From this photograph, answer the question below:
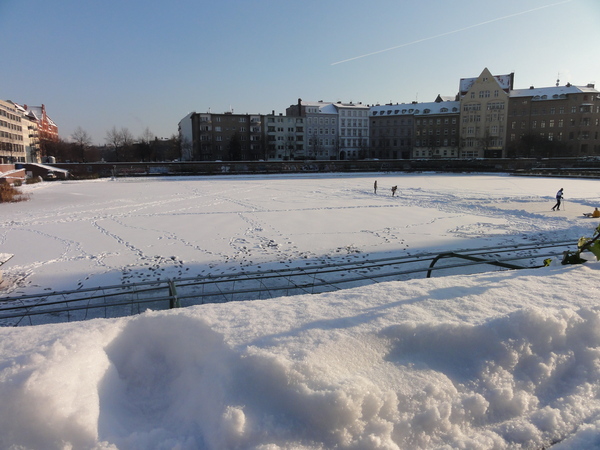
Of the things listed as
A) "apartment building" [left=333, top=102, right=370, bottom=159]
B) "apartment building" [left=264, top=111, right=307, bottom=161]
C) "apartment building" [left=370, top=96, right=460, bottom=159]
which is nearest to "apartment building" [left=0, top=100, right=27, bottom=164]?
"apartment building" [left=264, top=111, right=307, bottom=161]

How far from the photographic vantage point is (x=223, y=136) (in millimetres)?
98125

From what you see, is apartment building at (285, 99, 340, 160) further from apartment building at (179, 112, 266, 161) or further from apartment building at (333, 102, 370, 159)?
apartment building at (179, 112, 266, 161)

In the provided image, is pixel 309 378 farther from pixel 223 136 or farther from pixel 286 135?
pixel 286 135

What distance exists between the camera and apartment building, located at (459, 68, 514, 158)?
87.6 meters

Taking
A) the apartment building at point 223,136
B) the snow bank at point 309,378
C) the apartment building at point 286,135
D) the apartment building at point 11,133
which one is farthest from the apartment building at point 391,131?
the snow bank at point 309,378

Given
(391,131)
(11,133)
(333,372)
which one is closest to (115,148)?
(11,133)

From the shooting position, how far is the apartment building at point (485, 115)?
87625 millimetres

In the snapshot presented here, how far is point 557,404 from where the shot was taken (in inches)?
116

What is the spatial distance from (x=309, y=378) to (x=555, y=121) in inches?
3882

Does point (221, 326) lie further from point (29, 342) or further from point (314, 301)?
point (29, 342)

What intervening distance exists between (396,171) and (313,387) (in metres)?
67.0

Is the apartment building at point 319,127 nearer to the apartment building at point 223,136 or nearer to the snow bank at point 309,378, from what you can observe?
the apartment building at point 223,136

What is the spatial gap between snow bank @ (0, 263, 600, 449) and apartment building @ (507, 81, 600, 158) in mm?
90366

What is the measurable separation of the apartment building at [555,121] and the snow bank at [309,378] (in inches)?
3558
